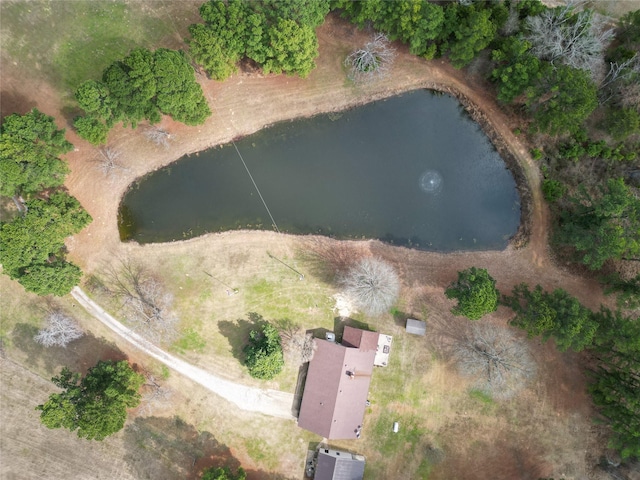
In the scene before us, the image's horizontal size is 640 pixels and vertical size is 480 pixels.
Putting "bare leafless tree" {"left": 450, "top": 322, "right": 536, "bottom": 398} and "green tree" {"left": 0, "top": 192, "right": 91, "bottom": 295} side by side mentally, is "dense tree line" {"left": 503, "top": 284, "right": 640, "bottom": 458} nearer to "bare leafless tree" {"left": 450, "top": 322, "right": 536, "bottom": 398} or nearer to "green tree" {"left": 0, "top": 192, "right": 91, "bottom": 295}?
"bare leafless tree" {"left": 450, "top": 322, "right": 536, "bottom": 398}

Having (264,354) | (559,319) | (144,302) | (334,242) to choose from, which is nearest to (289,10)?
(334,242)

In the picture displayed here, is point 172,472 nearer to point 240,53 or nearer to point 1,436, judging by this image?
point 1,436

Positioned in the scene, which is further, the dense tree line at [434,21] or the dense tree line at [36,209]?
the dense tree line at [434,21]

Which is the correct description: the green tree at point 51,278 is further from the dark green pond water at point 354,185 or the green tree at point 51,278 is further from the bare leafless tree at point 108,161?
the bare leafless tree at point 108,161

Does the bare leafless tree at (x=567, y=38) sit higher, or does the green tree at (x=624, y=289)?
the bare leafless tree at (x=567, y=38)

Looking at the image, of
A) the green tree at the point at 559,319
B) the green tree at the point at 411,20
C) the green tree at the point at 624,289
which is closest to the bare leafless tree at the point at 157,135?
the green tree at the point at 411,20

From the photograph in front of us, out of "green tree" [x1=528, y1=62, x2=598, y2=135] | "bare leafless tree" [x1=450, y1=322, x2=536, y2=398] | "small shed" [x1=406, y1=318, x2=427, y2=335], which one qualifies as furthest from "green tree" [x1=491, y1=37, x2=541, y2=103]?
"small shed" [x1=406, y1=318, x2=427, y2=335]

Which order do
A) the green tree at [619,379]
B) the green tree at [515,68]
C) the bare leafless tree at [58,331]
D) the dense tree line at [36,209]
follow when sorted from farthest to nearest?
the bare leafless tree at [58,331], the green tree at [515,68], the green tree at [619,379], the dense tree line at [36,209]
